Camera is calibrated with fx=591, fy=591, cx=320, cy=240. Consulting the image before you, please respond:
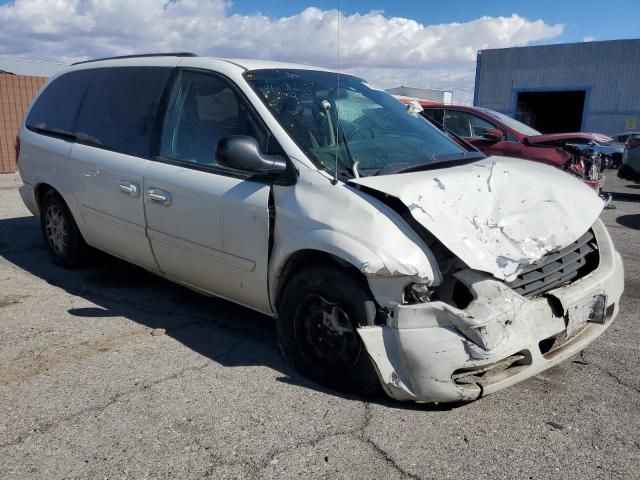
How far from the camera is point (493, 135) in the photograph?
8672mm

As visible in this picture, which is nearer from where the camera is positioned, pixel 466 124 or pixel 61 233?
pixel 61 233

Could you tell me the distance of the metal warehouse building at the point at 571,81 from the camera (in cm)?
2706

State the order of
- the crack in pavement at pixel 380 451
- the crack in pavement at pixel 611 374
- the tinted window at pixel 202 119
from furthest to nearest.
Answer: the tinted window at pixel 202 119 < the crack in pavement at pixel 611 374 < the crack in pavement at pixel 380 451

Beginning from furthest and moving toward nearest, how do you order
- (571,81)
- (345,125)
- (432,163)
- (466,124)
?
(571,81) < (466,124) < (345,125) < (432,163)

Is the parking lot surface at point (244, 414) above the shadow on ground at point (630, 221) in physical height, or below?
above

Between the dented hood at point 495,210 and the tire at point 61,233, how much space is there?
3.33m

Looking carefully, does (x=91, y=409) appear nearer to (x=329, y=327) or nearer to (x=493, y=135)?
(x=329, y=327)

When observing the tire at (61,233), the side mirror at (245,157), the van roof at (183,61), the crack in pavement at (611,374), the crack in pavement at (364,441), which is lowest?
the crack in pavement at (611,374)

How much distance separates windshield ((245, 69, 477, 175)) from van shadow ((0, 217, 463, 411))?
1341mm

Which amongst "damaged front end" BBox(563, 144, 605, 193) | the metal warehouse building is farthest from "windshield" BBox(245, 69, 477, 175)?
the metal warehouse building

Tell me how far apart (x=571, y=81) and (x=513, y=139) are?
22.7 m

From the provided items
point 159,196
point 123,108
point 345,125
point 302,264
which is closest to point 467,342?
point 302,264

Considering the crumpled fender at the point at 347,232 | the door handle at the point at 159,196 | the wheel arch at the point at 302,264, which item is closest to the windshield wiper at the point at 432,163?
the crumpled fender at the point at 347,232

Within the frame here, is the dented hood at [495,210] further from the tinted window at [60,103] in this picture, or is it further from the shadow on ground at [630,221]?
the shadow on ground at [630,221]
